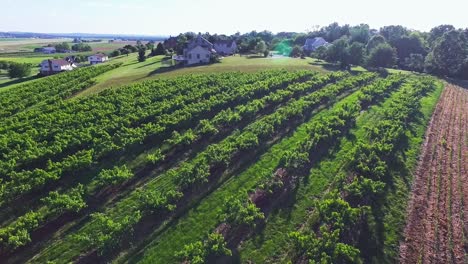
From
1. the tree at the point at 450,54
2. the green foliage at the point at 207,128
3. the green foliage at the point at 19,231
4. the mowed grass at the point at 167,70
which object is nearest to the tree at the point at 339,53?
the mowed grass at the point at 167,70

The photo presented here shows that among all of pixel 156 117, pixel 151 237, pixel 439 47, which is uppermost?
pixel 439 47

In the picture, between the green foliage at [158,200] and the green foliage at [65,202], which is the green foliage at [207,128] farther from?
the green foliage at [65,202]

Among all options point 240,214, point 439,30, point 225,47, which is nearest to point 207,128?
point 240,214

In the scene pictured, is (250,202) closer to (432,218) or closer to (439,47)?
(432,218)

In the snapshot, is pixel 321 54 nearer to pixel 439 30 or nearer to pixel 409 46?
pixel 409 46

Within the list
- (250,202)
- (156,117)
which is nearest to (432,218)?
(250,202)

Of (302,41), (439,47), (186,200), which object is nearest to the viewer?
(186,200)
